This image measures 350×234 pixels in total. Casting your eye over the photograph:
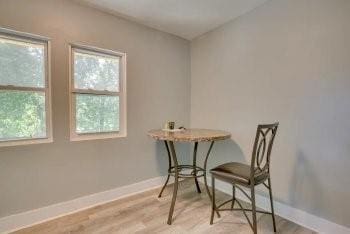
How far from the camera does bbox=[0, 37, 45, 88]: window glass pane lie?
6.32 feet

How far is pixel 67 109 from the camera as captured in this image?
2.21m

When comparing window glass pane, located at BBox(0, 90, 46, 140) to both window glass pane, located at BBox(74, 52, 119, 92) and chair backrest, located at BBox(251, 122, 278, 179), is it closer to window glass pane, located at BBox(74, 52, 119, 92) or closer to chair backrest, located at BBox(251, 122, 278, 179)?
window glass pane, located at BBox(74, 52, 119, 92)

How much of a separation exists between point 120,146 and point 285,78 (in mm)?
2046

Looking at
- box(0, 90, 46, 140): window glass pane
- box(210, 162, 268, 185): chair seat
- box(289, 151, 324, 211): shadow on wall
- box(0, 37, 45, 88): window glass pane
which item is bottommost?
box(289, 151, 324, 211): shadow on wall

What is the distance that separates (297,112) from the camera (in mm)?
2121

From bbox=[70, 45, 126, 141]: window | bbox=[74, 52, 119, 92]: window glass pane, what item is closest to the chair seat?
bbox=[70, 45, 126, 141]: window

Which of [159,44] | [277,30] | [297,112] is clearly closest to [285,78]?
[297,112]

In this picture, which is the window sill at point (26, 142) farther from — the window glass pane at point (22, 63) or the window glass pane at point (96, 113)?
the window glass pane at point (22, 63)

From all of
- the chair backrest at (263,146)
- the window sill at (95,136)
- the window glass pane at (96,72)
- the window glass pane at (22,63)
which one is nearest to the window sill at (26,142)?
the window sill at (95,136)

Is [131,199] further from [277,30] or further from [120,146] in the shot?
[277,30]

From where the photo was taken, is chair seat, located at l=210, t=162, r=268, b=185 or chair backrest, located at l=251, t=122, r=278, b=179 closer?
chair backrest, located at l=251, t=122, r=278, b=179

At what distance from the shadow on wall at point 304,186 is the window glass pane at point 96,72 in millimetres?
2230

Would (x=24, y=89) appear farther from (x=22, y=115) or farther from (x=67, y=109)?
(x=67, y=109)

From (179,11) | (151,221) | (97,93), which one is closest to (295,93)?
(179,11)
